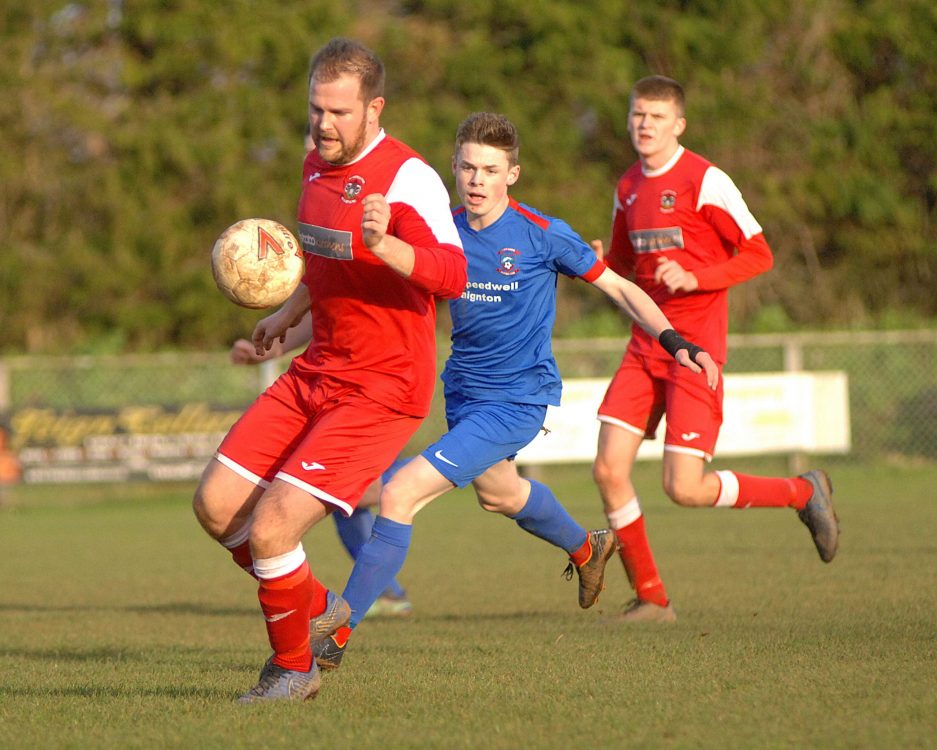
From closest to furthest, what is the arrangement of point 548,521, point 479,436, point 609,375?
1. point 479,436
2. point 548,521
3. point 609,375

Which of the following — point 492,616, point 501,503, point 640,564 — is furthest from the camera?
point 492,616

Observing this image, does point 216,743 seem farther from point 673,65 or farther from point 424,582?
point 673,65

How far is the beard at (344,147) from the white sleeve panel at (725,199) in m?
2.63

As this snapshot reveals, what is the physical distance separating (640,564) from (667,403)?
2.70 ft

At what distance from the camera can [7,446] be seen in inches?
622

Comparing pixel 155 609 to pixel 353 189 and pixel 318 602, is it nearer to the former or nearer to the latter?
pixel 318 602

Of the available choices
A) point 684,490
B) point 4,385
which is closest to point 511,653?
point 684,490

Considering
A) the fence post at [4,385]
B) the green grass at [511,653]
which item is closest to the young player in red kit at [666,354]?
the green grass at [511,653]

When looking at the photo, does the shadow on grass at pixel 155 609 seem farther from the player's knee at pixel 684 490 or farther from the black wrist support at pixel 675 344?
the black wrist support at pixel 675 344

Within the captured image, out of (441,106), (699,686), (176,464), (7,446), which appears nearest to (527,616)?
(699,686)

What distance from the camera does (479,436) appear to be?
19.3ft

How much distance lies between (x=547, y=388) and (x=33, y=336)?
2071cm

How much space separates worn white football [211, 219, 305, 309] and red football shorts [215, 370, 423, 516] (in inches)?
13.8

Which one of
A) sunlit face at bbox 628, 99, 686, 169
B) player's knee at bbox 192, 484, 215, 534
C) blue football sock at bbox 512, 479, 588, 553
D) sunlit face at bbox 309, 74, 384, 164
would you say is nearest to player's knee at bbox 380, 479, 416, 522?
player's knee at bbox 192, 484, 215, 534
